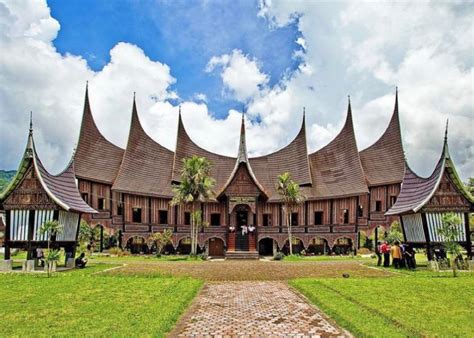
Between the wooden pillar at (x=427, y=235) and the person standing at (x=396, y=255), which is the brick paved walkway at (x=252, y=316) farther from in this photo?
the wooden pillar at (x=427, y=235)

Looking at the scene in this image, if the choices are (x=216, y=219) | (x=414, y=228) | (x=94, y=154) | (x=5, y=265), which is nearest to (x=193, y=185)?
(x=216, y=219)

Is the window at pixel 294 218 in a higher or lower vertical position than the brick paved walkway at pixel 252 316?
higher

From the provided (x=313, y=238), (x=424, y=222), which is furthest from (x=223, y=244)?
(x=424, y=222)

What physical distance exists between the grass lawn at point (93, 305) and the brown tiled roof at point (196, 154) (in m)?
23.2

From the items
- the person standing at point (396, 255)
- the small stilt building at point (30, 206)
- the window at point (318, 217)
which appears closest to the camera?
the person standing at point (396, 255)

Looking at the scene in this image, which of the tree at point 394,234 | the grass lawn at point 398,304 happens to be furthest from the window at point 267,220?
the grass lawn at point 398,304

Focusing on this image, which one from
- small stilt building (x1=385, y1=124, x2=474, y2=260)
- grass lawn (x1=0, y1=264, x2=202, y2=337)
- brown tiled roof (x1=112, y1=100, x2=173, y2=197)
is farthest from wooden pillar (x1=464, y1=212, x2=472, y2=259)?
brown tiled roof (x1=112, y1=100, x2=173, y2=197)

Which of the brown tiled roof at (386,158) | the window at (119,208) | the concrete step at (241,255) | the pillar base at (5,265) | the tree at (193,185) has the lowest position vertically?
the concrete step at (241,255)

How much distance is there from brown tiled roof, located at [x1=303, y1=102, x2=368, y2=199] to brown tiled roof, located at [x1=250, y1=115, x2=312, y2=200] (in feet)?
3.62

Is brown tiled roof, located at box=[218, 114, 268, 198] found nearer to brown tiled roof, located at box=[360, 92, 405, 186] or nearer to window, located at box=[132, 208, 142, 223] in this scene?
window, located at box=[132, 208, 142, 223]

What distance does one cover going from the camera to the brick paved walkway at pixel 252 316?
7445 mm

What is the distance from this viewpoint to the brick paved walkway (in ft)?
24.4

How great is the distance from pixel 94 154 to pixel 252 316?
2850cm

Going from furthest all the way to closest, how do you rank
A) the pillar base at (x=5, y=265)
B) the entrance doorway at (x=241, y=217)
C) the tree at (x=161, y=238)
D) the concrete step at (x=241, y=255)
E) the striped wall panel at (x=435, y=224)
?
the entrance doorway at (x=241, y=217)
the tree at (x=161, y=238)
the concrete step at (x=241, y=255)
the striped wall panel at (x=435, y=224)
the pillar base at (x=5, y=265)
